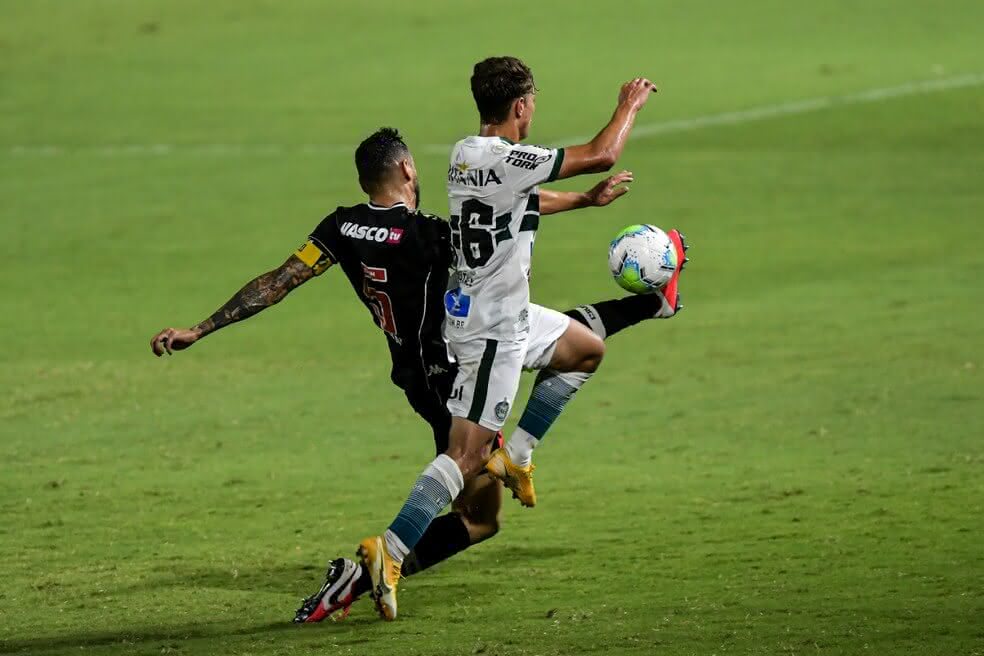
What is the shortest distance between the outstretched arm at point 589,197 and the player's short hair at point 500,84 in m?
0.57

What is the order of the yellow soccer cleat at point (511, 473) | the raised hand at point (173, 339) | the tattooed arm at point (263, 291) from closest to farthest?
the raised hand at point (173, 339), the tattooed arm at point (263, 291), the yellow soccer cleat at point (511, 473)

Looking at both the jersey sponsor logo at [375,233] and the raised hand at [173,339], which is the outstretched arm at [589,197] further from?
the raised hand at [173,339]

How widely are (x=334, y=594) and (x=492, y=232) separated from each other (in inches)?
64.1

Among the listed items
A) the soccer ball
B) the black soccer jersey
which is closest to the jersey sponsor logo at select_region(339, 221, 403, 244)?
the black soccer jersey

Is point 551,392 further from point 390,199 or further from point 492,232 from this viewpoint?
point 390,199

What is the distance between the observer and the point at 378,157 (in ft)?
24.8

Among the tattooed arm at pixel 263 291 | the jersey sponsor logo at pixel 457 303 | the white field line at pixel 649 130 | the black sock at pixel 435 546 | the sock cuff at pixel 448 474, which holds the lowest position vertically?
the black sock at pixel 435 546

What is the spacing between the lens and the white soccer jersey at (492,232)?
7398 mm

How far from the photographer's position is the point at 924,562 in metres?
8.17

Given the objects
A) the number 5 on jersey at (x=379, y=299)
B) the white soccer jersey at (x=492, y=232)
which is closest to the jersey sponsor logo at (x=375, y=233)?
the number 5 on jersey at (x=379, y=299)

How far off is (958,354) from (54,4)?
79.5ft

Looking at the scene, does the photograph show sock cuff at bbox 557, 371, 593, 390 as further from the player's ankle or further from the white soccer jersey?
the white soccer jersey

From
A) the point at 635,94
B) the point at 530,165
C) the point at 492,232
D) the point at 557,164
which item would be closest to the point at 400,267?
the point at 492,232

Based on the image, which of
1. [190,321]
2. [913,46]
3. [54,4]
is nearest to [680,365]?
[190,321]
